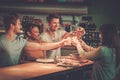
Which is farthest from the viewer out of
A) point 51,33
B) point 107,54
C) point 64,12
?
point 64,12

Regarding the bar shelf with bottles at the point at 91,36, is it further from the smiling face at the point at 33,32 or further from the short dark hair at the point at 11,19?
the short dark hair at the point at 11,19

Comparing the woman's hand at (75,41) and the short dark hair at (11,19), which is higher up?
the short dark hair at (11,19)

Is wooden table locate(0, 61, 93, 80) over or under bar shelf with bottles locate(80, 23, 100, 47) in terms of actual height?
under

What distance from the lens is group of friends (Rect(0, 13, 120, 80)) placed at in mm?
4168

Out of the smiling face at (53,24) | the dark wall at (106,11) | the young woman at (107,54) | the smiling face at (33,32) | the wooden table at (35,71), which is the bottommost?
the wooden table at (35,71)

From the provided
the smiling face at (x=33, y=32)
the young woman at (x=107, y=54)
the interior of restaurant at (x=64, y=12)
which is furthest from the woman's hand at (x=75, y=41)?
the interior of restaurant at (x=64, y=12)

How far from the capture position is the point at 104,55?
163 inches

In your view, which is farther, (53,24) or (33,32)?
(53,24)

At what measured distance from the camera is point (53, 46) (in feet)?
18.1

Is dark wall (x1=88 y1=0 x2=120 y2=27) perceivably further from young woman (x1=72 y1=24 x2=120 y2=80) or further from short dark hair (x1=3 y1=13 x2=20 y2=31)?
young woman (x1=72 y1=24 x2=120 y2=80)

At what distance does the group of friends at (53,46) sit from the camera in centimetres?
417

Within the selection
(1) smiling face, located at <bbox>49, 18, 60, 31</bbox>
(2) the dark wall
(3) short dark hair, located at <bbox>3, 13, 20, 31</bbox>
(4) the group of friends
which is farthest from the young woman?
(2) the dark wall

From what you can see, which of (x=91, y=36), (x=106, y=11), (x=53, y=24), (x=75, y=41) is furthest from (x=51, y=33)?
(x=106, y=11)

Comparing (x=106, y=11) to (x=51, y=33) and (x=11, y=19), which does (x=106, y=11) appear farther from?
(x=11, y=19)
